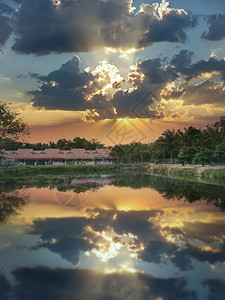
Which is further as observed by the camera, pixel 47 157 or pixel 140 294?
pixel 47 157

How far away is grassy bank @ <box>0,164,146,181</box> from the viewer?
40.9 m

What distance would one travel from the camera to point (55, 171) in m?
54.2

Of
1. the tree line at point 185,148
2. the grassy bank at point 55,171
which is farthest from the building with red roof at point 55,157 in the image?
the grassy bank at point 55,171

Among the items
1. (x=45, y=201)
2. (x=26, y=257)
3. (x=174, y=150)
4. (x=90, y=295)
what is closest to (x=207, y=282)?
(x=90, y=295)

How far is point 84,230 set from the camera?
1083cm

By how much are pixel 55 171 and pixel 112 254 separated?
47279mm

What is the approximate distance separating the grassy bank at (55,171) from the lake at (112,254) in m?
24.8

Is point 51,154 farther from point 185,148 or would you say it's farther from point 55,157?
point 185,148

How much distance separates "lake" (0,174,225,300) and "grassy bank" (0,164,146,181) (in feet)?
81.3

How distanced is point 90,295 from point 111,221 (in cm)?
654

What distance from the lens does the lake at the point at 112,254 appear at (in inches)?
242

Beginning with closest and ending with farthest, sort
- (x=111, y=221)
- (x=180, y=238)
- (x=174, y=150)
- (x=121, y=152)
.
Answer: (x=180, y=238) < (x=111, y=221) < (x=174, y=150) < (x=121, y=152)

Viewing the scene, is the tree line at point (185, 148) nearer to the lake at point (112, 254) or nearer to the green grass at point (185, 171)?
the green grass at point (185, 171)

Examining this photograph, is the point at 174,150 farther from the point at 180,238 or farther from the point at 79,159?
the point at 180,238
